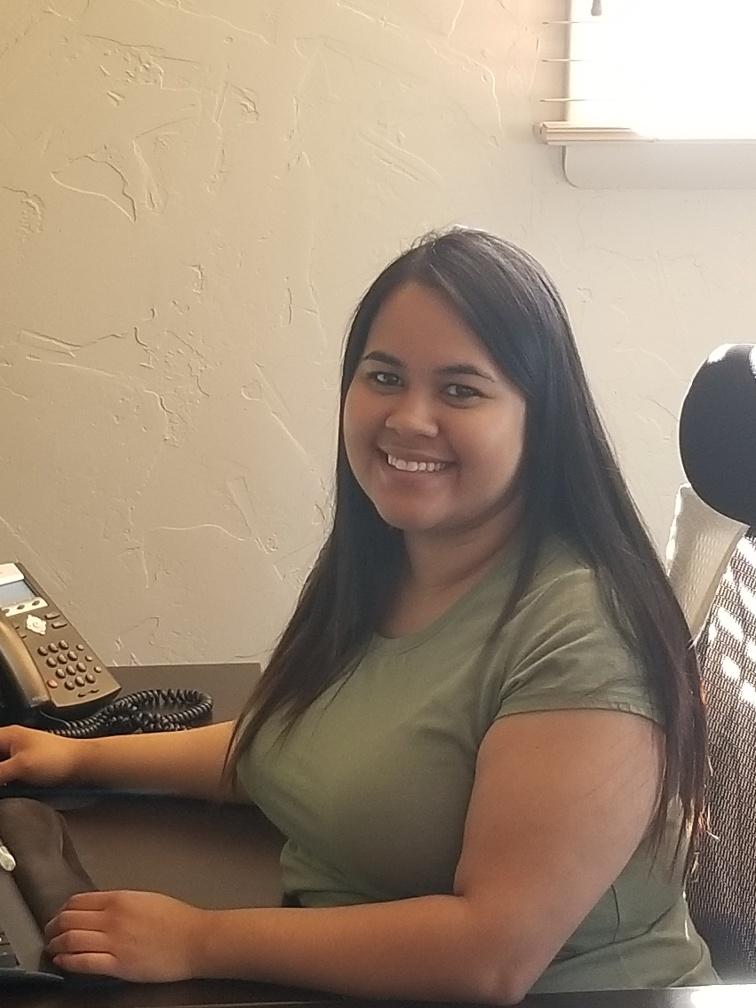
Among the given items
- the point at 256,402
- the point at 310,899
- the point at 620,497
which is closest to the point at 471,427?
the point at 620,497

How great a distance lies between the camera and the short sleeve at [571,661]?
818 mm

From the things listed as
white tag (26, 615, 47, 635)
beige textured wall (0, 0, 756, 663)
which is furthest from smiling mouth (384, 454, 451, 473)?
beige textured wall (0, 0, 756, 663)

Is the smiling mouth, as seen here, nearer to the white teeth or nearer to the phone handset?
the white teeth

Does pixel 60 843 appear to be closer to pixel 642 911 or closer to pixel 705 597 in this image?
pixel 642 911

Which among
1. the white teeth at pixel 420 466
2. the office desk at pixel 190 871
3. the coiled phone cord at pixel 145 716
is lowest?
the office desk at pixel 190 871

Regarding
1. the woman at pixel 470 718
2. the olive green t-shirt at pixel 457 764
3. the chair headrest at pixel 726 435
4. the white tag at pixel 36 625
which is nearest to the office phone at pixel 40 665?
the white tag at pixel 36 625

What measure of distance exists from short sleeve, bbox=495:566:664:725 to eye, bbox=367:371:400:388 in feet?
0.62

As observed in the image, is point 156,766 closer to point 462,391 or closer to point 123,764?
point 123,764

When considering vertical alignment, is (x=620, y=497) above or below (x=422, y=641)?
above

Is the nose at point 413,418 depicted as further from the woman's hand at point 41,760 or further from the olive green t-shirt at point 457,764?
the woman's hand at point 41,760

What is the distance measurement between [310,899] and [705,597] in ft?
1.26

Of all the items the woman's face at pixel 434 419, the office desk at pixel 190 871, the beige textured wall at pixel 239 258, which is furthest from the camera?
the beige textured wall at pixel 239 258

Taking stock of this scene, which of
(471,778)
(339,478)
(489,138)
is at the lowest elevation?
(471,778)

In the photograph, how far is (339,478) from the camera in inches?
43.6
